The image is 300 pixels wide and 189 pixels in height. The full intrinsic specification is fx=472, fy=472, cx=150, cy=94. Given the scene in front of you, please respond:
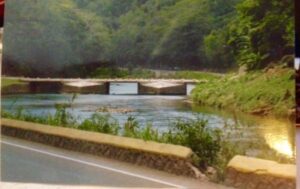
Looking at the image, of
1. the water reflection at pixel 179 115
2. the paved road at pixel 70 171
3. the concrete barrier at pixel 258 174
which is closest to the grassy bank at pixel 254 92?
the water reflection at pixel 179 115

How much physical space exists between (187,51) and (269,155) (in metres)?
0.45

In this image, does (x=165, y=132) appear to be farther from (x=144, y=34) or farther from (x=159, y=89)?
(x=144, y=34)

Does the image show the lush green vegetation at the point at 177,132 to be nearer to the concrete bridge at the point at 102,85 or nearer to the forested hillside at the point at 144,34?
the concrete bridge at the point at 102,85

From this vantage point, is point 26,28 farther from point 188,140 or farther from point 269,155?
→ point 269,155

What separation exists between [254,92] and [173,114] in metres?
0.29

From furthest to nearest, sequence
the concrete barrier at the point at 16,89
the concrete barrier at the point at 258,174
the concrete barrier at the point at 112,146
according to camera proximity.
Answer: the concrete barrier at the point at 16,89, the concrete barrier at the point at 112,146, the concrete barrier at the point at 258,174

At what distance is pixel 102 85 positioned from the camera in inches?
68.2

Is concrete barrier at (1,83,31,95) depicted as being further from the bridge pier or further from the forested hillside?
the bridge pier

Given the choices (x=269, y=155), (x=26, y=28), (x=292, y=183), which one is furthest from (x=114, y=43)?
(x=292, y=183)

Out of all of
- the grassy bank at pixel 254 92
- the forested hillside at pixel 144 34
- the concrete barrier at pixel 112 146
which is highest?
the forested hillside at pixel 144 34

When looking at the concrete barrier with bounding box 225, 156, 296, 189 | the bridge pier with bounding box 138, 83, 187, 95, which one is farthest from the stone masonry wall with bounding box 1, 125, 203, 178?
the bridge pier with bounding box 138, 83, 187, 95

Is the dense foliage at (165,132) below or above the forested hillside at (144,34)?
below

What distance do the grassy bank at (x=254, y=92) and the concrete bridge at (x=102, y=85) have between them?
63mm

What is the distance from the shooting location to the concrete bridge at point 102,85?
169 cm
